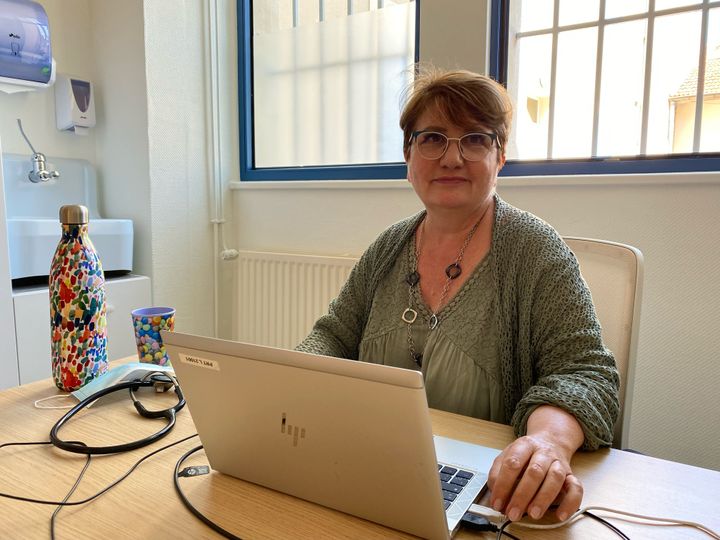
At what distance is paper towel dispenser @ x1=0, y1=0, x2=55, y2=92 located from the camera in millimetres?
1870

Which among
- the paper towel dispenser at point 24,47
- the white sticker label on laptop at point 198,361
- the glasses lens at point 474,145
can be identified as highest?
the paper towel dispenser at point 24,47

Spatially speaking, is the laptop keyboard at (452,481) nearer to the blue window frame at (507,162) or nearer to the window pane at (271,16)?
the blue window frame at (507,162)

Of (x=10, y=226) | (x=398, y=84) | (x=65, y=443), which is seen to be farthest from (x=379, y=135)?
(x=65, y=443)

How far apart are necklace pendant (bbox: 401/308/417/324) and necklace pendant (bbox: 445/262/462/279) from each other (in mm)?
104

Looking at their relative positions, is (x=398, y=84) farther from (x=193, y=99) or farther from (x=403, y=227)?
(x=403, y=227)

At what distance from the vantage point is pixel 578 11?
1846 millimetres

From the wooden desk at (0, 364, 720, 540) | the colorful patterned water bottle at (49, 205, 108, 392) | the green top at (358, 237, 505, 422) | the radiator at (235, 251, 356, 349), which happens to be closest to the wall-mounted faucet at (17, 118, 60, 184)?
the radiator at (235, 251, 356, 349)

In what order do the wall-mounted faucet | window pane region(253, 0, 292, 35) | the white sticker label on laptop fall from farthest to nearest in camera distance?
window pane region(253, 0, 292, 35) < the wall-mounted faucet < the white sticker label on laptop

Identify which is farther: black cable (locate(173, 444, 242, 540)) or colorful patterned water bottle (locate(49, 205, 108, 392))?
colorful patterned water bottle (locate(49, 205, 108, 392))

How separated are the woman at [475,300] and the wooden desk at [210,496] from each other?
0.08m

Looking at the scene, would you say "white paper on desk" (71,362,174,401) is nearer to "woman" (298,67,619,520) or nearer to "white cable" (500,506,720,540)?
"woman" (298,67,619,520)

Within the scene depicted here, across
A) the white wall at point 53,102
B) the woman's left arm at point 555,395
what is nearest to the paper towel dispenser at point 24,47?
the white wall at point 53,102

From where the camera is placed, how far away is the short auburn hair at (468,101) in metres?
1.14

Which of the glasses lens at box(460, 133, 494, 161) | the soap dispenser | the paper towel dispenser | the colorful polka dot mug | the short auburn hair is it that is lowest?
the colorful polka dot mug
